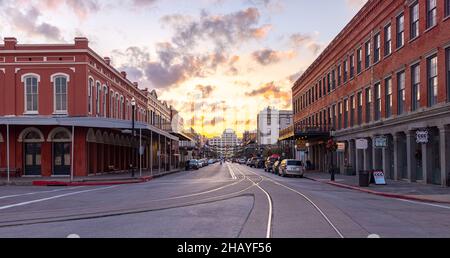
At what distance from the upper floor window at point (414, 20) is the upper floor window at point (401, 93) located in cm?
313

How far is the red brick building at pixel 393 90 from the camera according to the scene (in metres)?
30.7

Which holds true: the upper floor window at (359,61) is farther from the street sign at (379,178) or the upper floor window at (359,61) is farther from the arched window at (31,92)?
the arched window at (31,92)

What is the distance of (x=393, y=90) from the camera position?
38750mm

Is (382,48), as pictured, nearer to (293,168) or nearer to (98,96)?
(293,168)

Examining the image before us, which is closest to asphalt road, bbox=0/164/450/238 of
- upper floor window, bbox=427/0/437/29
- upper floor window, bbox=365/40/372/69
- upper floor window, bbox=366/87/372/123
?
upper floor window, bbox=427/0/437/29

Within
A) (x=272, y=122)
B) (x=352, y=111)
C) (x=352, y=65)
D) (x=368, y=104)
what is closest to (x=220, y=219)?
(x=368, y=104)

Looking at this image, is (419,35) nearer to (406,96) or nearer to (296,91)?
(406,96)

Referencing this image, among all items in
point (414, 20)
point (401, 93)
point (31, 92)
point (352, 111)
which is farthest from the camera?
point (352, 111)

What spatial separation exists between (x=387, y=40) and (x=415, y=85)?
7226 mm

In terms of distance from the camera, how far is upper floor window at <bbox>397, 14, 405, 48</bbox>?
1454 inches

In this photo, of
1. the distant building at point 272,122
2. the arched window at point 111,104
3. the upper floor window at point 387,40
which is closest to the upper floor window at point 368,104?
the upper floor window at point 387,40

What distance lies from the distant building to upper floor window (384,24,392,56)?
109225 millimetres
